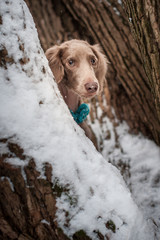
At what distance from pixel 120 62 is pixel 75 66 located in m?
0.62

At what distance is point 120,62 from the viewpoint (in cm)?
212

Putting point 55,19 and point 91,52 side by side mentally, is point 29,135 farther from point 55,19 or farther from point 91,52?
point 55,19

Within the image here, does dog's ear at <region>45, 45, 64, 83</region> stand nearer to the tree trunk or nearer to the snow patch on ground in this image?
the tree trunk

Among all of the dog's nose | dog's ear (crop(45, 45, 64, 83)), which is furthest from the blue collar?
dog's ear (crop(45, 45, 64, 83))

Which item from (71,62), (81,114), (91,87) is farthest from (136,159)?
(71,62)

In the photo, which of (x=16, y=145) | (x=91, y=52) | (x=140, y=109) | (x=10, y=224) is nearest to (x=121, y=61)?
(x=91, y=52)

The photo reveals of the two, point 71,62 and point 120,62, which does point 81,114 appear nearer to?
point 71,62

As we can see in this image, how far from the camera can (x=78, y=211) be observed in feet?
2.83

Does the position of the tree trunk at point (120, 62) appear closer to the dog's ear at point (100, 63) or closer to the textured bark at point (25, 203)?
the dog's ear at point (100, 63)

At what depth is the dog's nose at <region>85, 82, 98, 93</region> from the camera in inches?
63.1

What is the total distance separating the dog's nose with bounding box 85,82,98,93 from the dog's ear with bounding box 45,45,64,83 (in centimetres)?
31

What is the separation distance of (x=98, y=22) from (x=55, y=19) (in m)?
0.93

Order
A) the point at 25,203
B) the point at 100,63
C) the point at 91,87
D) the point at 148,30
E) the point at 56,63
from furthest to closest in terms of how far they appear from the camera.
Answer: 1. the point at 100,63
2. the point at 56,63
3. the point at 91,87
4. the point at 148,30
5. the point at 25,203

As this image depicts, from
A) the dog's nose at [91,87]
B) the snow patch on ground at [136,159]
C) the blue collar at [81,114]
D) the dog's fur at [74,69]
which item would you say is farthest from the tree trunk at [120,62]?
the blue collar at [81,114]
